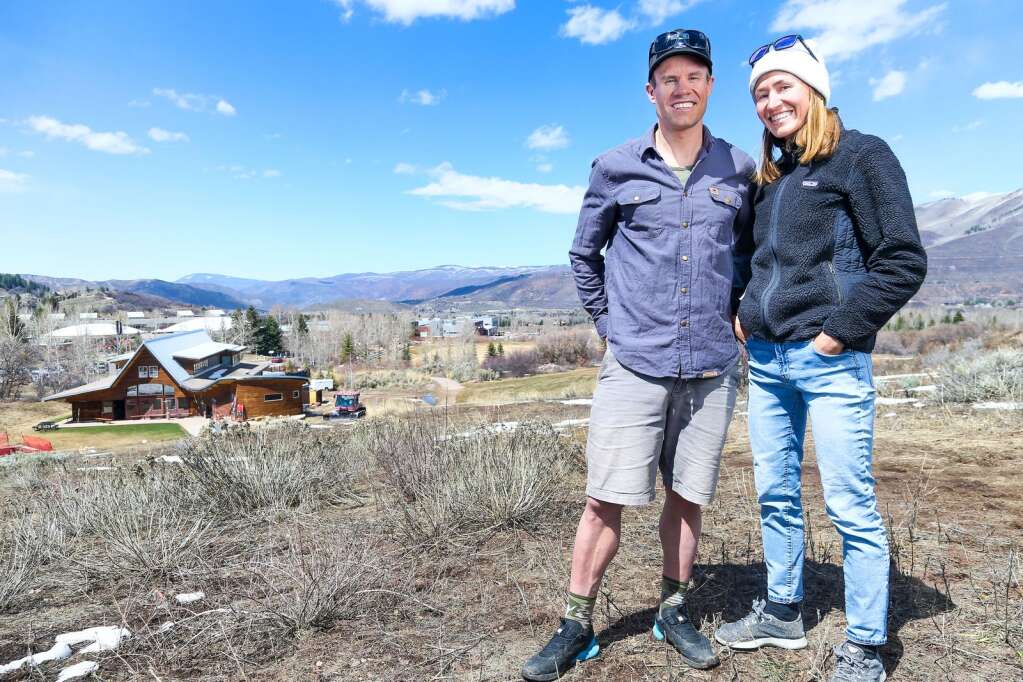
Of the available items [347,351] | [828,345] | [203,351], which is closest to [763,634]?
[828,345]

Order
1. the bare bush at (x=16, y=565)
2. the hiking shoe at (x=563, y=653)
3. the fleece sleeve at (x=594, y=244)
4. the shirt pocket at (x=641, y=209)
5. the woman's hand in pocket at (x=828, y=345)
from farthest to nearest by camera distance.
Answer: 1. the bare bush at (x=16, y=565)
2. the fleece sleeve at (x=594, y=244)
3. the shirt pocket at (x=641, y=209)
4. the hiking shoe at (x=563, y=653)
5. the woman's hand in pocket at (x=828, y=345)

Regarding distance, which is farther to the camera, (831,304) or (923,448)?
(923,448)

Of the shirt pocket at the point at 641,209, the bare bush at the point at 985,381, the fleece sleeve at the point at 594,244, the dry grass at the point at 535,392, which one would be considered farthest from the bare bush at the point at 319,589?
the dry grass at the point at 535,392

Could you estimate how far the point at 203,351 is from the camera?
38062 millimetres

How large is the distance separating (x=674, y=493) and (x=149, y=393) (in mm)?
39150

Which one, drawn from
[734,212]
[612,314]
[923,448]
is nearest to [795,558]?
[612,314]

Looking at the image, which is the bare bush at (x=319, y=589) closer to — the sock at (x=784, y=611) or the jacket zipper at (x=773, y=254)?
the sock at (x=784, y=611)

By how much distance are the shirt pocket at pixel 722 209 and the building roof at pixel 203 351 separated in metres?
39.5

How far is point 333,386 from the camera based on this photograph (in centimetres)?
5541

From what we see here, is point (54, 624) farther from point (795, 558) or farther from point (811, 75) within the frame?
point (811, 75)

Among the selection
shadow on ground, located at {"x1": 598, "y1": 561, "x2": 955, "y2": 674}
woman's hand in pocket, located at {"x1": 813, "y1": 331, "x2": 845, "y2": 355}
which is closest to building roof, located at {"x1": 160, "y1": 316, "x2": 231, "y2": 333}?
shadow on ground, located at {"x1": 598, "y1": 561, "x2": 955, "y2": 674}

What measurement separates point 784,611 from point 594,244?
5.05 feet

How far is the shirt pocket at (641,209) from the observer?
2094 mm

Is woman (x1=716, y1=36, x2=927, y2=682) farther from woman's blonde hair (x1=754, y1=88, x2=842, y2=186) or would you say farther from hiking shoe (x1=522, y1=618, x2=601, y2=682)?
hiking shoe (x1=522, y1=618, x2=601, y2=682)
